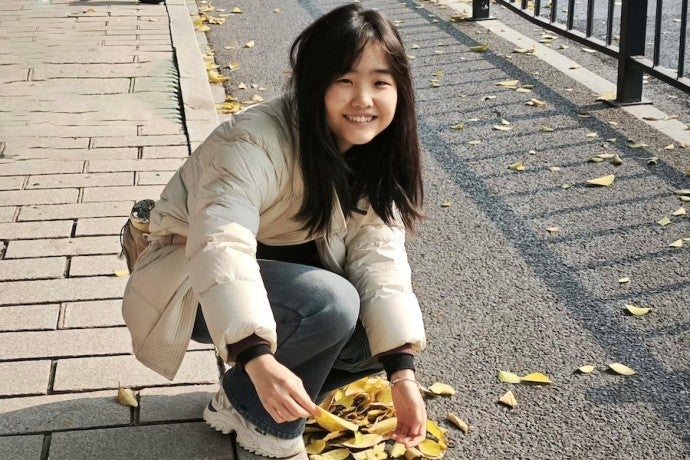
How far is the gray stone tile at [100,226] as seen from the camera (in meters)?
4.44

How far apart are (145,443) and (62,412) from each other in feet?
0.97

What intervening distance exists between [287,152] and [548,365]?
4.15 ft

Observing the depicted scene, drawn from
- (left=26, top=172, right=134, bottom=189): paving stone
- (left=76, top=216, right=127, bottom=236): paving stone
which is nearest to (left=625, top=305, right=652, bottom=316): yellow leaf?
(left=76, top=216, right=127, bottom=236): paving stone

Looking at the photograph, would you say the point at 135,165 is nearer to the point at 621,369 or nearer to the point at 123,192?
the point at 123,192

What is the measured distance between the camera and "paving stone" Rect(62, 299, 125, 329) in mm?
3635

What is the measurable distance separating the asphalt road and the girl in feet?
1.71

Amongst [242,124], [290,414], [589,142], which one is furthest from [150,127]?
[290,414]

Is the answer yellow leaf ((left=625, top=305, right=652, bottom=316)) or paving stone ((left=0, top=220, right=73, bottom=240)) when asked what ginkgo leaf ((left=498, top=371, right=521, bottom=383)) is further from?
paving stone ((left=0, top=220, right=73, bottom=240))

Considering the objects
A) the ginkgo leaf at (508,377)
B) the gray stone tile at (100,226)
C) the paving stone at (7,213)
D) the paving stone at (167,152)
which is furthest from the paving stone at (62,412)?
the paving stone at (167,152)

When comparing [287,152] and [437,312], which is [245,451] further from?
[437,312]

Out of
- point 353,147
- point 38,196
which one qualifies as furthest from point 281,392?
point 38,196

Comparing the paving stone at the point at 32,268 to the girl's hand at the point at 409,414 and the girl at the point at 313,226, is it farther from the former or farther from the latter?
the girl's hand at the point at 409,414

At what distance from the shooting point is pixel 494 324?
3859 mm

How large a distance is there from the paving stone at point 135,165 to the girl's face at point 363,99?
2.53 m
